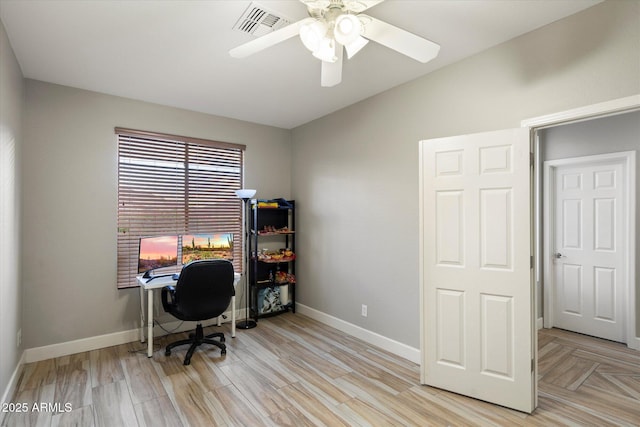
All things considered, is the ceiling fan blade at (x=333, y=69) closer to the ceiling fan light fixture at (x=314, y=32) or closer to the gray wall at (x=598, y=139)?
the ceiling fan light fixture at (x=314, y=32)

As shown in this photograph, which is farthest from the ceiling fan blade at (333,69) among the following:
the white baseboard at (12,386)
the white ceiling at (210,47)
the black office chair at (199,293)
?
the white baseboard at (12,386)

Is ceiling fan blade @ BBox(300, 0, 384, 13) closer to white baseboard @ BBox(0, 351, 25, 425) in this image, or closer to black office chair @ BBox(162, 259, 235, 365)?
black office chair @ BBox(162, 259, 235, 365)

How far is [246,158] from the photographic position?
4355mm

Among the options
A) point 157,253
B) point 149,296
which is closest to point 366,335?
point 149,296

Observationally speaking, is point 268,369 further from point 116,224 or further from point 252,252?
point 116,224

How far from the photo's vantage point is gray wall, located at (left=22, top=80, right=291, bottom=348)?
9.85 feet

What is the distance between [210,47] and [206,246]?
2.14 meters

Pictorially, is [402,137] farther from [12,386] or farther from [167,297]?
[12,386]

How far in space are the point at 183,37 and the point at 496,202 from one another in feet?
8.39

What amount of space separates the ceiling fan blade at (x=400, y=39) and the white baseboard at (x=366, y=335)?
2.53 metres

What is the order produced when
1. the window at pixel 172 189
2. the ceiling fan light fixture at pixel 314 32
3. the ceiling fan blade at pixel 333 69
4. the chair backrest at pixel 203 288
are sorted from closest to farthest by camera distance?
the ceiling fan light fixture at pixel 314 32, the ceiling fan blade at pixel 333 69, the chair backrest at pixel 203 288, the window at pixel 172 189

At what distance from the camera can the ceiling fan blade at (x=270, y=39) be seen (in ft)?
5.50

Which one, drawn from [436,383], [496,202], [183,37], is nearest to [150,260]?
[183,37]

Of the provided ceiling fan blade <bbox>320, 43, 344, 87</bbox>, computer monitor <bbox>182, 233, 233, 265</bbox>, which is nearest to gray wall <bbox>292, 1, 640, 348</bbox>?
computer monitor <bbox>182, 233, 233, 265</bbox>
